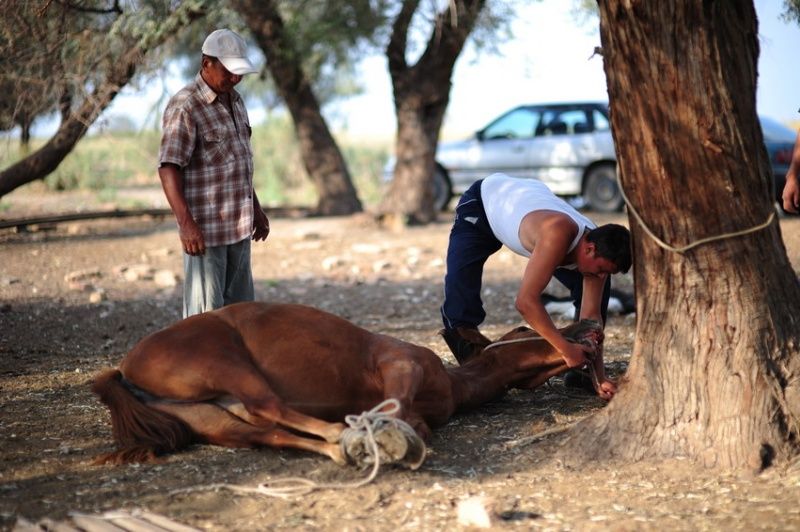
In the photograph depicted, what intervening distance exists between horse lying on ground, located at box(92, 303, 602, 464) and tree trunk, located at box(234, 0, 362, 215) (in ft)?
30.8

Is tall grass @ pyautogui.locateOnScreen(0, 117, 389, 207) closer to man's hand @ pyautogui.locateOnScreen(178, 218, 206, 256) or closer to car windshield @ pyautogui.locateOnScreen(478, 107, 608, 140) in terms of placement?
car windshield @ pyautogui.locateOnScreen(478, 107, 608, 140)

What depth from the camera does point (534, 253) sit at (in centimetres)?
463

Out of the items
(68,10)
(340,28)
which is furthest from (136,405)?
(340,28)

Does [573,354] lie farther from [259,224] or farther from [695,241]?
[259,224]

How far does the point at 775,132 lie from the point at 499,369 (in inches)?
436

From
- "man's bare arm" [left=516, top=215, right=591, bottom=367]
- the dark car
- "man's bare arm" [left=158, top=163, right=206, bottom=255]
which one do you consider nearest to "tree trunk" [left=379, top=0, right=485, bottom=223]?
the dark car

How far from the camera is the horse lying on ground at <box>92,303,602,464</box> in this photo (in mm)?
4090

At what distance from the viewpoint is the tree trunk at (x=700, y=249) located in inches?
149

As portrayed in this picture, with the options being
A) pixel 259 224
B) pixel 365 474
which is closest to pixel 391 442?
pixel 365 474

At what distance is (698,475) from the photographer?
3867mm

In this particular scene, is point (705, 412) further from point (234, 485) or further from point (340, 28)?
point (340, 28)

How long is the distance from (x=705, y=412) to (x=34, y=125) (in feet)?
25.3

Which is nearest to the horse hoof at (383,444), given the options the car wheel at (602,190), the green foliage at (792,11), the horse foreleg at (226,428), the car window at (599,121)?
the horse foreleg at (226,428)

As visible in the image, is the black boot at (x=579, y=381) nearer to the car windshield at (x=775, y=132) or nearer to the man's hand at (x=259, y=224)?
the man's hand at (x=259, y=224)
